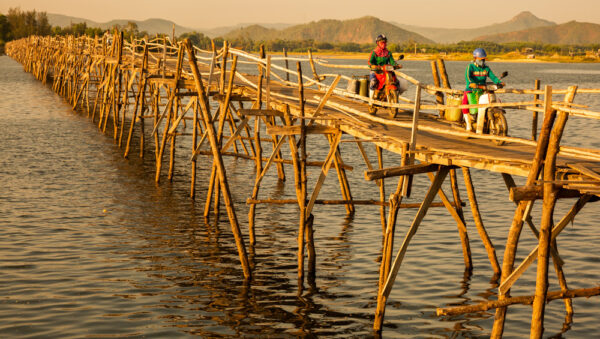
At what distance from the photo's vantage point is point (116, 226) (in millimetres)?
19109

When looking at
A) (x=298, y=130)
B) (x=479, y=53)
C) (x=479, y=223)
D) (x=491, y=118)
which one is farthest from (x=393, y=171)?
Result: (x=479, y=223)

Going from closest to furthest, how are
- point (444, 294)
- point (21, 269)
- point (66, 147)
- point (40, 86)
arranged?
point (444, 294) → point (21, 269) → point (66, 147) → point (40, 86)

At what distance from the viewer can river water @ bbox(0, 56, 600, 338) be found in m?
12.7

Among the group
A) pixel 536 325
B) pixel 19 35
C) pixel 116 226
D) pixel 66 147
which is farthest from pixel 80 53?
pixel 19 35

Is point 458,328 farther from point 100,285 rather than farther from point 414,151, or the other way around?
point 100,285

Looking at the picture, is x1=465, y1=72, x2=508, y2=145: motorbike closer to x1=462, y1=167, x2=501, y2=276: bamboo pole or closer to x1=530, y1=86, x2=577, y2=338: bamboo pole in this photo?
x1=462, y1=167, x2=501, y2=276: bamboo pole

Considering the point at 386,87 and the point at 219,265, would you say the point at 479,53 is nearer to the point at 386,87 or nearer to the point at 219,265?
the point at 386,87

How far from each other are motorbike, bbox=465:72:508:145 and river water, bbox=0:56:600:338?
10.6 ft

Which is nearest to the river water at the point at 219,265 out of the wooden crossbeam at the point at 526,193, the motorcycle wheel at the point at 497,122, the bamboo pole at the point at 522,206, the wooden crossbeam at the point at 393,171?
the bamboo pole at the point at 522,206

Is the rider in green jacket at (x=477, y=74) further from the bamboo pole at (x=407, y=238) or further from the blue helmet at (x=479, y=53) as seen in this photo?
the bamboo pole at (x=407, y=238)

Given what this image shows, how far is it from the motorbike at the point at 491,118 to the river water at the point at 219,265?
324 cm

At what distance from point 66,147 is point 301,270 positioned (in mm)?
21082

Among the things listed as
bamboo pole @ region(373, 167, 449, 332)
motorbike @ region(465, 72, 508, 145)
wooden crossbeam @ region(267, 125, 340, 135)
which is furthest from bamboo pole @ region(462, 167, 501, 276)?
bamboo pole @ region(373, 167, 449, 332)

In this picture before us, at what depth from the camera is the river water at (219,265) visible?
12.7 m
